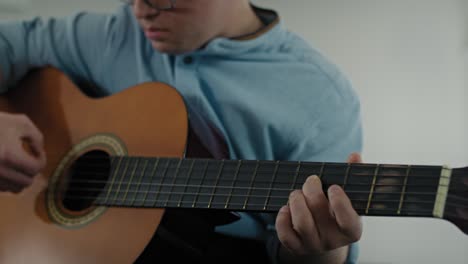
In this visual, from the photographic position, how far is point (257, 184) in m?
0.74

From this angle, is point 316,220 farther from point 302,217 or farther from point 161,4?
point 161,4

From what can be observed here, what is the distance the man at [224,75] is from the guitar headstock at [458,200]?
235 mm

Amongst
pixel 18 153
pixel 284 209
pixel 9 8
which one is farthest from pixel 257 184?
pixel 9 8

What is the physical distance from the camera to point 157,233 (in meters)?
0.80

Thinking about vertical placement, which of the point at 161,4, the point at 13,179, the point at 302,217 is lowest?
the point at 13,179

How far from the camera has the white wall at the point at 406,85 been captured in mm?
819

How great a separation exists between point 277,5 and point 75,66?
0.38 m

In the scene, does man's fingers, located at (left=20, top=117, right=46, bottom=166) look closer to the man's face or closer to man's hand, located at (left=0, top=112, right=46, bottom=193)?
man's hand, located at (left=0, top=112, right=46, bottom=193)

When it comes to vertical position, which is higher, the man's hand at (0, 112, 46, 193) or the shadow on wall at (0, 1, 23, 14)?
the shadow on wall at (0, 1, 23, 14)

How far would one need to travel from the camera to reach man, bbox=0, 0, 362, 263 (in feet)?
2.88

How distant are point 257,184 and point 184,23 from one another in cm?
34

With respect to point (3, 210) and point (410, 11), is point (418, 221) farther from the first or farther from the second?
point (3, 210)

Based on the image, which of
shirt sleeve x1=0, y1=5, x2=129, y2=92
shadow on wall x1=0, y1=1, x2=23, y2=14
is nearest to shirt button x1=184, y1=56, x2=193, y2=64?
shirt sleeve x1=0, y1=5, x2=129, y2=92

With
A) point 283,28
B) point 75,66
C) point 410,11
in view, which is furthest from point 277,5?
point 75,66
